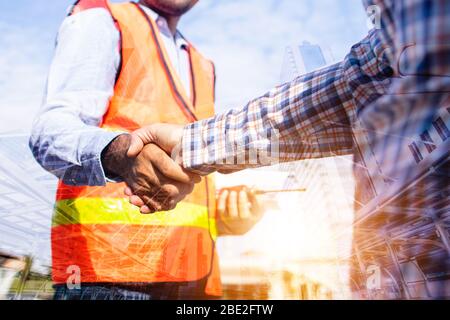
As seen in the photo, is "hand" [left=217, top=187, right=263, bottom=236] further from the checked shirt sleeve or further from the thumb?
the thumb

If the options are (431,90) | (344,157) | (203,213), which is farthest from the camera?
(203,213)

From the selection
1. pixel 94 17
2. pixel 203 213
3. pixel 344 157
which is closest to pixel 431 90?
pixel 344 157

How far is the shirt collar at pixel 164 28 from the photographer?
33.2 inches

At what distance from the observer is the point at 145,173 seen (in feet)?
2.36

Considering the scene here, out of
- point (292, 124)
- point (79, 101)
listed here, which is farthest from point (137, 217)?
point (292, 124)

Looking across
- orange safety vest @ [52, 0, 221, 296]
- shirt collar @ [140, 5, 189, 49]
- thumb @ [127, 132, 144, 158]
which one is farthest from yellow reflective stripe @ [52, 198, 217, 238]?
shirt collar @ [140, 5, 189, 49]

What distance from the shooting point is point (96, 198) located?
2.34 ft

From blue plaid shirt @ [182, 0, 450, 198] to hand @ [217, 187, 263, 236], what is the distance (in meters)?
0.08

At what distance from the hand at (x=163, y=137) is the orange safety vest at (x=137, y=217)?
0.02 m

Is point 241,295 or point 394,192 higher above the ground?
point 394,192

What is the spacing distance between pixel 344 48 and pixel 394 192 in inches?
14.3

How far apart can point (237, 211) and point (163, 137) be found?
0.91 ft

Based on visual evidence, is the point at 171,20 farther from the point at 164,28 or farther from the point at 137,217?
the point at 137,217

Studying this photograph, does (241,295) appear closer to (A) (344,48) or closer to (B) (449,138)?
(B) (449,138)
